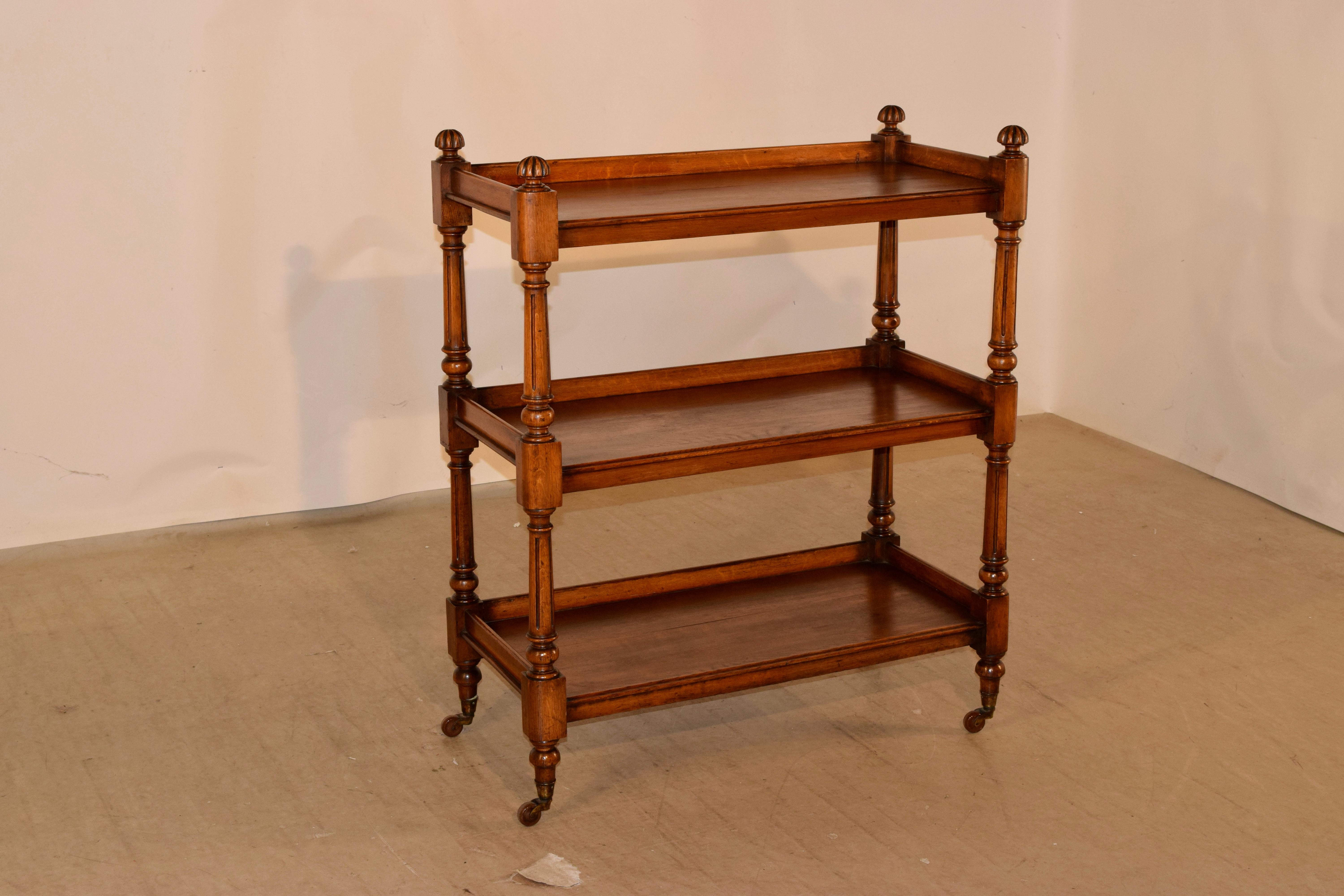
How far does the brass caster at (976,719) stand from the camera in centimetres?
312

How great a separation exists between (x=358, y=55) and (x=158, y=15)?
544 mm

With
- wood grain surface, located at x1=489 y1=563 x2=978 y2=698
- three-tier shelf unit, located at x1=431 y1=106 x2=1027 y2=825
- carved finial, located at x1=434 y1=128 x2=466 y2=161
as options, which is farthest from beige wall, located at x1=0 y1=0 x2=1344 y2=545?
wood grain surface, located at x1=489 y1=563 x2=978 y2=698

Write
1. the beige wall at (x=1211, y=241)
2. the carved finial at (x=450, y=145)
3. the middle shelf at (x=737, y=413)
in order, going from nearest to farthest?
1. the middle shelf at (x=737, y=413)
2. the carved finial at (x=450, y=145)
3. the beige wall at (x=1211, y=241)

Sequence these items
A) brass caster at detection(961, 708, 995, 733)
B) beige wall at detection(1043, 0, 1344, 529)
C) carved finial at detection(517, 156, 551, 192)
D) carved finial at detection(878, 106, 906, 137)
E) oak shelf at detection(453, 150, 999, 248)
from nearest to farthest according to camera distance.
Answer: carved finial at detection(517, 156, 551, 192) < oak shelf at detection(453, 150, 999, 248) < brass caster at detection(961, 708, 995, 733) < carved finial at detection(878, 106, 906, 137) < beige wall at detection(1043, 0, 1344, 529)

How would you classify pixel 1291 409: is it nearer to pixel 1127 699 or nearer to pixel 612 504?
pixel 1127 699

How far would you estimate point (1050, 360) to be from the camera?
5.38m

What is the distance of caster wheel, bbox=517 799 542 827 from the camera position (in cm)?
278

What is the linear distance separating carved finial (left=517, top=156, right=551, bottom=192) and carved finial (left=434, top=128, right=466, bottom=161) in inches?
15.4

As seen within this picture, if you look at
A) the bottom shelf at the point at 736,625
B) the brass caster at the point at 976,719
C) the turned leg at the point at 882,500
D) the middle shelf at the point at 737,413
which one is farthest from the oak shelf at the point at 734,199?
the brass caster at the point at 976,719

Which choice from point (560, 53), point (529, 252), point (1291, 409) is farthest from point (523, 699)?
point (1291, 409)

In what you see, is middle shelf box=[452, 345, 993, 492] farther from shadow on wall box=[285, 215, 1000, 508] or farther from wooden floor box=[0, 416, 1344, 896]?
shadow on wall box=[285, 215, 1000, 508]

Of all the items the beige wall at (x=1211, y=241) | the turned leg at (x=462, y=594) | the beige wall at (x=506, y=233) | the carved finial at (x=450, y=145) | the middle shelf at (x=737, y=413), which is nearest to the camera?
the middle shelf at (x=737, y=413)

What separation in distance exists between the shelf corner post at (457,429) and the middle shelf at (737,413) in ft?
0.14

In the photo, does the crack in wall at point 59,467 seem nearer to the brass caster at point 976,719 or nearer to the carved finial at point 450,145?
the carved finial at point 450,145
